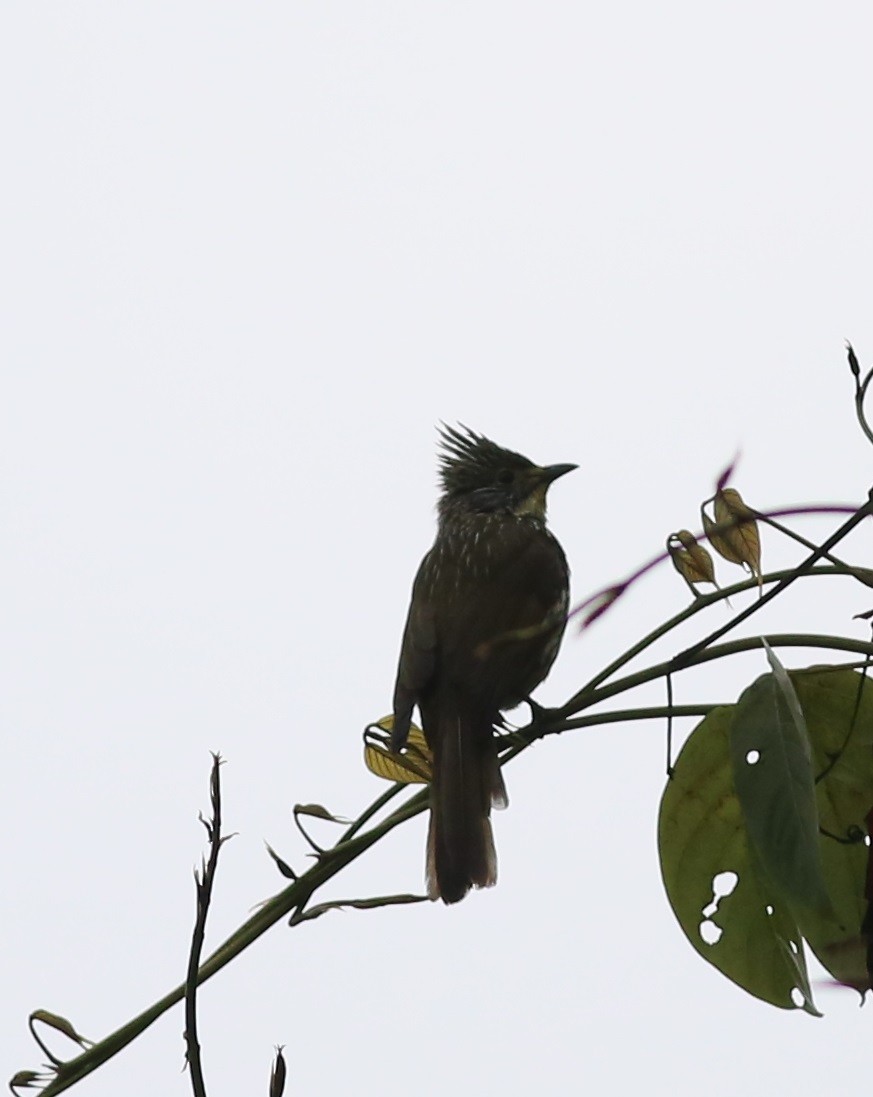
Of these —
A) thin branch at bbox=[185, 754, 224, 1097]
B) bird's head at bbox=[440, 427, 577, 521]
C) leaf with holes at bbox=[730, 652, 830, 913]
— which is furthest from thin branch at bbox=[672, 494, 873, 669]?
bird's head at bbox=[440, 427, 577, 521]

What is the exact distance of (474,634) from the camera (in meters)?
4.04

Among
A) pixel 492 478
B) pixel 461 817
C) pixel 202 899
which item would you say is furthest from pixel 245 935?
pixel 492 478

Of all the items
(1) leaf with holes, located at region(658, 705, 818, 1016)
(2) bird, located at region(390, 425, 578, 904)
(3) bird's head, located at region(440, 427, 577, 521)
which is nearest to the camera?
(1) leaf with holes, located at region(658, 705, 818, 1016)

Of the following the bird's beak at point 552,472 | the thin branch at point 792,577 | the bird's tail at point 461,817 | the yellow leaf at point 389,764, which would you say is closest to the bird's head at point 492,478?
the bird's beak at point 552,472

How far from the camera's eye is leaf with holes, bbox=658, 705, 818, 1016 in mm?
2109

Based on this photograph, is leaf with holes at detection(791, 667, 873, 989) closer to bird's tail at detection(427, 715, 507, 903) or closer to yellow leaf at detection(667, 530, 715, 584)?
yellow leaf at detection(667, 530, 715, 584)

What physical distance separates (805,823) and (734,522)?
0.50 meters

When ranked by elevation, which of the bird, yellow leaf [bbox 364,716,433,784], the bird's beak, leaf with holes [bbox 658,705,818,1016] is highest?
the bird's beak

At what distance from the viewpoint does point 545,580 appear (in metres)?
4.29

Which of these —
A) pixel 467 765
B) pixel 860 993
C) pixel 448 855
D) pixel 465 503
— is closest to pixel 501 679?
pixel 467 765

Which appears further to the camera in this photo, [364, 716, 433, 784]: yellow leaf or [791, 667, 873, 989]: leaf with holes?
[364, 716, 433, 784]: yellow leaf

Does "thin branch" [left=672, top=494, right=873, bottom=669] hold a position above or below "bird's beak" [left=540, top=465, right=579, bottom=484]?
below

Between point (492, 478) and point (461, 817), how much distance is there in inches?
84.3

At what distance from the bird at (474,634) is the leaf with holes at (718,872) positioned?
0.78m
